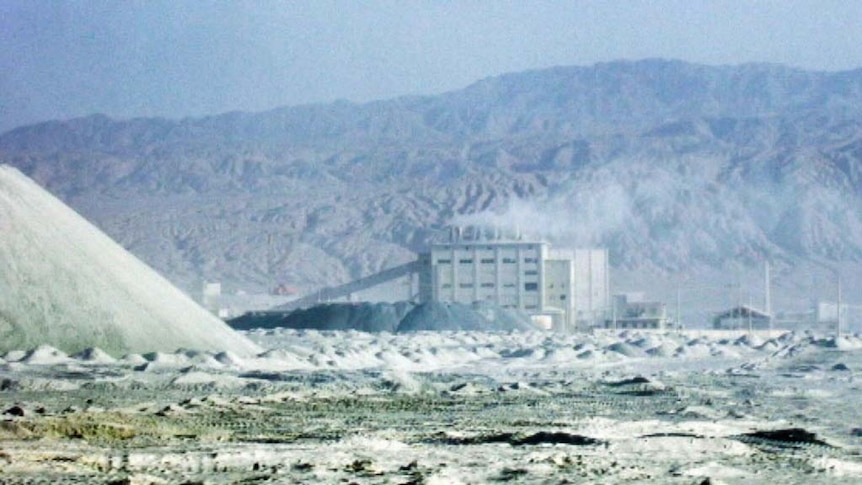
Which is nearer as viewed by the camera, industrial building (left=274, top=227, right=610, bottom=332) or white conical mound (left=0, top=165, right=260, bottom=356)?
white conical mound (left=0, top=165, right=260, bottom=356)

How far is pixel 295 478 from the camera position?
998 cm

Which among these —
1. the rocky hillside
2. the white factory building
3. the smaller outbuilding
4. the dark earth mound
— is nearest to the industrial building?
the white factory building

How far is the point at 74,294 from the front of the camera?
84.1 ft

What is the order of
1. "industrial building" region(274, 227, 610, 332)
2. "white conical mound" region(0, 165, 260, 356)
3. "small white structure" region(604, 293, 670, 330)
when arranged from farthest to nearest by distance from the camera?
"industrial building" region(274, 227, 610, 332) → "small white structure" region(604, 293, 670, 330) → "white conical mound" region(0, 165, 260, 356)

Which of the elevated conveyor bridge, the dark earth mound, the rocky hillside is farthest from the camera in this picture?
Answer: the rocky hillside

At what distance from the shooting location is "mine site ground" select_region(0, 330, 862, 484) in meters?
10.6

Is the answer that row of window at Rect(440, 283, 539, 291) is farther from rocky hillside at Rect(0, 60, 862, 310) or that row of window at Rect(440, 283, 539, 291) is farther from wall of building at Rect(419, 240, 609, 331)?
rocky hillside at Rect(0, 60, 862, 310)

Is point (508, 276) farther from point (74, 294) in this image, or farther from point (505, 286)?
point (74, 294)

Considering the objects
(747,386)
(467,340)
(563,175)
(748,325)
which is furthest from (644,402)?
(563,175)

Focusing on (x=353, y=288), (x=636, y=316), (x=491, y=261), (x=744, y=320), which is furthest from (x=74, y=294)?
(x=353, y=288)

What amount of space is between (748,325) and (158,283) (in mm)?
49244

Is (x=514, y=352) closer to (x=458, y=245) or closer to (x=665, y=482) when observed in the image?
(x=665, y=482)

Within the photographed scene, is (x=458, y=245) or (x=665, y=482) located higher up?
(x=458, y=245)

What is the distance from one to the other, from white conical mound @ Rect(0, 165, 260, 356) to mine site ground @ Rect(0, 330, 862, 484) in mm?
1080
